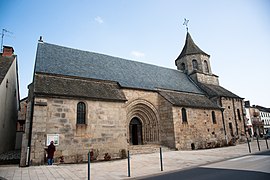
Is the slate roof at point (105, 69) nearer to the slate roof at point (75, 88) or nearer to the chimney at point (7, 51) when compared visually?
the slate roof at point (75, 88)

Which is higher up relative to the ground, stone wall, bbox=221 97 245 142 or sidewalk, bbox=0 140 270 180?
stone wall, bbox=221 97 245 142

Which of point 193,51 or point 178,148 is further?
point 193,51

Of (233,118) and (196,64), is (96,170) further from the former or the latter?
(196,64)

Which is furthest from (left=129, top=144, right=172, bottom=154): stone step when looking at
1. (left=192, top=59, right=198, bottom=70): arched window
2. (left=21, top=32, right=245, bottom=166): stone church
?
(left=192, top=59, right=198, bottom=70): arched window

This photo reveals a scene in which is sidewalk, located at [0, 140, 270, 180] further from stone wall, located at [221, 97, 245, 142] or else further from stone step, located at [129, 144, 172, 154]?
stone wall, located at [221, 97, 245, 142]

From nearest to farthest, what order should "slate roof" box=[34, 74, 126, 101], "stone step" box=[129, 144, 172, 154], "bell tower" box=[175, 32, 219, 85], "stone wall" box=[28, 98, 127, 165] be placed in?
1. "stone wall" box=[28, 98, 127, 165]
2. "slate roof" box=[34, 74, 126, 101]
3. "stone step" box=[129, 144, 172, 154]
4. "bell tower" box=[175, 32, 219, 85]

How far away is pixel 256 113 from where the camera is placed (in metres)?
40.8

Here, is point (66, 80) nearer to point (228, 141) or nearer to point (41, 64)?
point (41, 64)

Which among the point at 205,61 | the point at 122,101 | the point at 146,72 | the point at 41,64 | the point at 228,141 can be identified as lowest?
the point at 228,141

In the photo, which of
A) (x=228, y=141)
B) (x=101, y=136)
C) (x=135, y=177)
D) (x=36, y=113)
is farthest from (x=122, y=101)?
(x=228, y=141)

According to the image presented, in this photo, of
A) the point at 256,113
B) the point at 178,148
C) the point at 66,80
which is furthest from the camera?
the point at 256,113

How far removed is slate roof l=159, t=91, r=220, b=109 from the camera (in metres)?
16.5

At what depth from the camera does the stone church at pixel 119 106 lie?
403 inches

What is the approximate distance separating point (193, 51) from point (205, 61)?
91.2 inches
